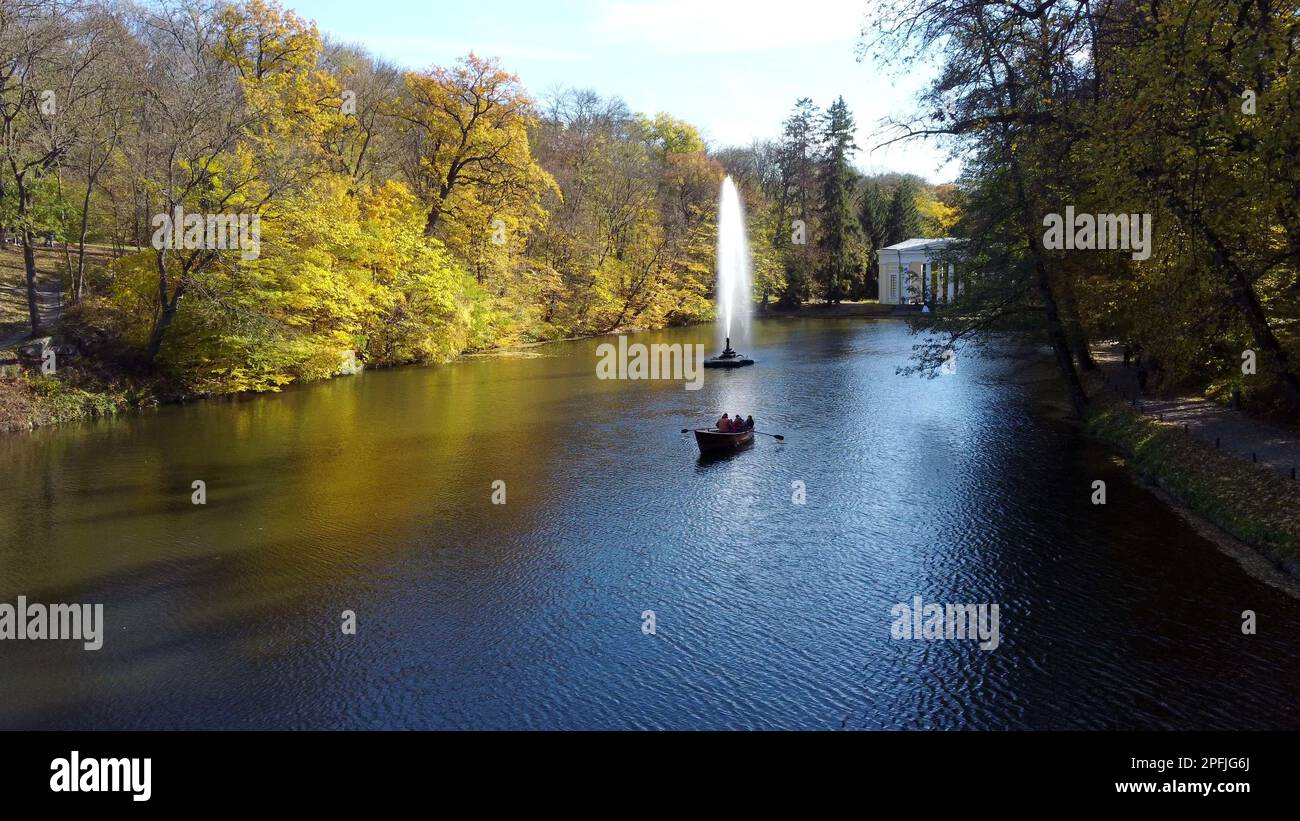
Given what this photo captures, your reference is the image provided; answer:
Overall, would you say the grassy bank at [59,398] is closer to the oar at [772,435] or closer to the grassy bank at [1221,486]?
the oar at [772,435]

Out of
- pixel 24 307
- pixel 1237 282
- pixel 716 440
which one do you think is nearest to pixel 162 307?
pixel 24 307

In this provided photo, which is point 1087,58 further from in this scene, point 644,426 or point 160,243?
point 160,243

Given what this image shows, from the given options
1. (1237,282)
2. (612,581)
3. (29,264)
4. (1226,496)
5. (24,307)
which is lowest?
(612,581)

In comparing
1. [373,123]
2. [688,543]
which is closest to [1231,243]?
[688,543]

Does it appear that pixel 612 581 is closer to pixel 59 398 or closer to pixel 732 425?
pixel 732 425

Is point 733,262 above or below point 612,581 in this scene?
above

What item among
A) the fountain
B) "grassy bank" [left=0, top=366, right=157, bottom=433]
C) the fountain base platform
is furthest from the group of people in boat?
the fountain
